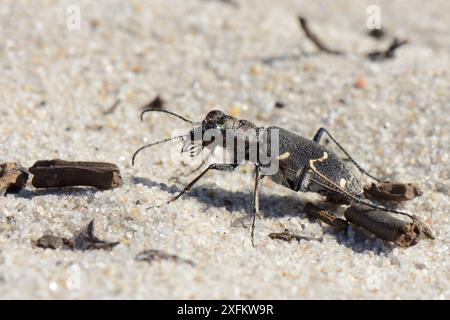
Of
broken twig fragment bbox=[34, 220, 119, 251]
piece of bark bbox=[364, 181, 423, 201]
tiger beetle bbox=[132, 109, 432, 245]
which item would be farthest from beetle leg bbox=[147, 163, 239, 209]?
piece of bark bbox=[364, 181, 423, 201]

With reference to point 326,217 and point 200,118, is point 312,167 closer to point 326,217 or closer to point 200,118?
point 326,217

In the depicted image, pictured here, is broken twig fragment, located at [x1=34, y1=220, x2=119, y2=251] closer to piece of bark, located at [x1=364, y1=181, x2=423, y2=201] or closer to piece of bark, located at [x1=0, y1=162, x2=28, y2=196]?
piece of bark, located at [x1=0, y1=162, x2=28, y2=196]

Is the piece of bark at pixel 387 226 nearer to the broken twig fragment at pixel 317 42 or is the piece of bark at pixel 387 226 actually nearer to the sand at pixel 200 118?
the sand at pixel 200 118

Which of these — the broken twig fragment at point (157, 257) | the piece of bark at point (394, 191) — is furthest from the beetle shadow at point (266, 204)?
the broken twig fragment at point (157, 257)

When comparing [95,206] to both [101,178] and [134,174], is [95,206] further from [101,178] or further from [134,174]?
[134,174]

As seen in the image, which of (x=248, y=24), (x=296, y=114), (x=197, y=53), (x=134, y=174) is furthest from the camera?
(x=248, y=24)

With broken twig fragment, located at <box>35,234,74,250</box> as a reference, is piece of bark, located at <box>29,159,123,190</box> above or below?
above
